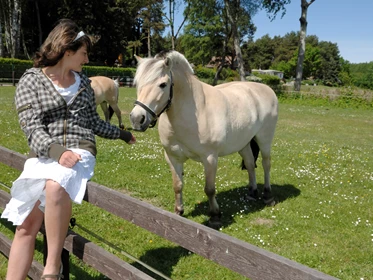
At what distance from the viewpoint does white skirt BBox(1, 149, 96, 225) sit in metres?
2.31

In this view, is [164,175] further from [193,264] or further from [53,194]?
[53,194]

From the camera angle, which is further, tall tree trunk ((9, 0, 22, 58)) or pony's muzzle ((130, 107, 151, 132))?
tall tree trunk ((9, 0, 22, 58))

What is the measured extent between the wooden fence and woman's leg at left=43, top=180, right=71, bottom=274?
1.41 feet

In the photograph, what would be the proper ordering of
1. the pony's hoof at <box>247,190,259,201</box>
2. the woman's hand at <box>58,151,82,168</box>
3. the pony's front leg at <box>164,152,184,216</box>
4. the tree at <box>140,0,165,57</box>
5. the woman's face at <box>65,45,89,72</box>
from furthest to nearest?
the tree at <box>140,0,165,57</box>
the pony's hoof at <box>247,190,259,201</box>
the pony's front leg at <box>164,152,184,216</box>
the woman's face at <box>65,45,89,72</box>
the woman's hand at <box>58,151,82,168</box>

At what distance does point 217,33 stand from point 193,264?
65.0m

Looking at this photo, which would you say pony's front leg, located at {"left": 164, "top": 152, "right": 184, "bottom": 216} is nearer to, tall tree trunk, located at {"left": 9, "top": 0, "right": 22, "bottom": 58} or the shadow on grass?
the shadow on grass

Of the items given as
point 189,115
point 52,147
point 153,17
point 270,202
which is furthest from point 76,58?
point 153,17

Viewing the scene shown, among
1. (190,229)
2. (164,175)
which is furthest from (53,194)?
(164,175)

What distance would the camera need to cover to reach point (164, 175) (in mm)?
7246

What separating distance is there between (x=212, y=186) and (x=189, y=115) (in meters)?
1.10

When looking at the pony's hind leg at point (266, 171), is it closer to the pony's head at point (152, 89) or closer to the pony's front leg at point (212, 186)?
the pony's front leg at point (212, 186)

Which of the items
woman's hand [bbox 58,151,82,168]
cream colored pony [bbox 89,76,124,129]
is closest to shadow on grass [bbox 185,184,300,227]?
woman's hand [bbox 58,151,82,168]

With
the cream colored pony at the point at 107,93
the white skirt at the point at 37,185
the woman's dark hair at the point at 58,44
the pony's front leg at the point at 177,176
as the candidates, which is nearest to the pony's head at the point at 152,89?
the pony's front leg at the point at 177,176

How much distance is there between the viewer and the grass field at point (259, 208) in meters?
4.07
